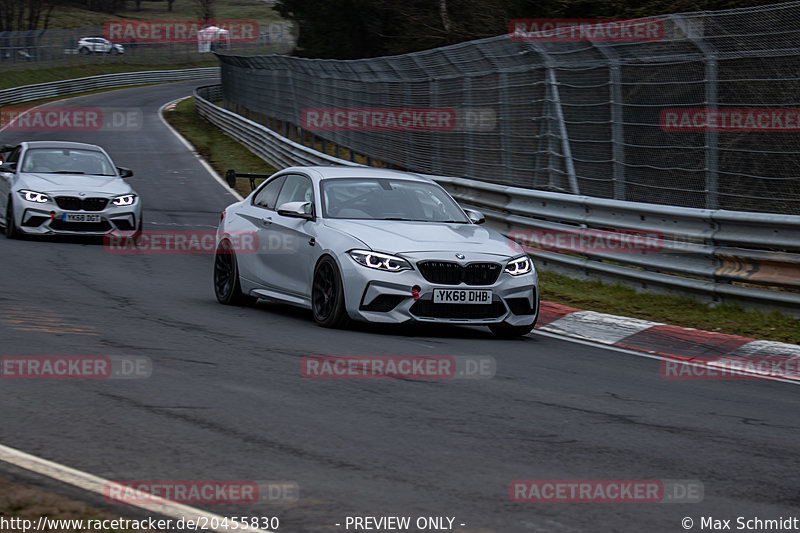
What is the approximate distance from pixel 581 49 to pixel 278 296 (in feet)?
17.4

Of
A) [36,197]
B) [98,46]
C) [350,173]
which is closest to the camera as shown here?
[350,173]

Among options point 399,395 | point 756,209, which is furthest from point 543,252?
point 399,395

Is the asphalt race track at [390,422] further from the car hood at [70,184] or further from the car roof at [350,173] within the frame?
the car hood at [70,184]

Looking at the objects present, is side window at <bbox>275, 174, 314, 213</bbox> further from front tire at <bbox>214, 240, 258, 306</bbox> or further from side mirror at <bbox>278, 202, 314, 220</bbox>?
front tire at <bbox>214, 240, 258, 306</bbox>

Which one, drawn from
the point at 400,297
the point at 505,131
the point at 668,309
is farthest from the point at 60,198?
the point at 668,309

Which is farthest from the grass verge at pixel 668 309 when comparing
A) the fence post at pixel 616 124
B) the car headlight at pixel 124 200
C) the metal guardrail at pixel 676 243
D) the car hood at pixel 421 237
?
the car headlight at pixel 124 200

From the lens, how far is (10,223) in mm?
17047

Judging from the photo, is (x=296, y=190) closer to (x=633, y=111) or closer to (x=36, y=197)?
(x=633, y=111)

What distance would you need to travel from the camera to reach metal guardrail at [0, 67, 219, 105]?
5741 cm

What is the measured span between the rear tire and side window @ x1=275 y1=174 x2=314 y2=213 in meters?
2.11

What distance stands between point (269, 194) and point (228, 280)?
0.94m

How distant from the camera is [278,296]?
35.4ft

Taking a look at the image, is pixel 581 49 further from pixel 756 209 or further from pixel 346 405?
pixel 346 405

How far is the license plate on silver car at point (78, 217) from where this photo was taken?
16.8m
